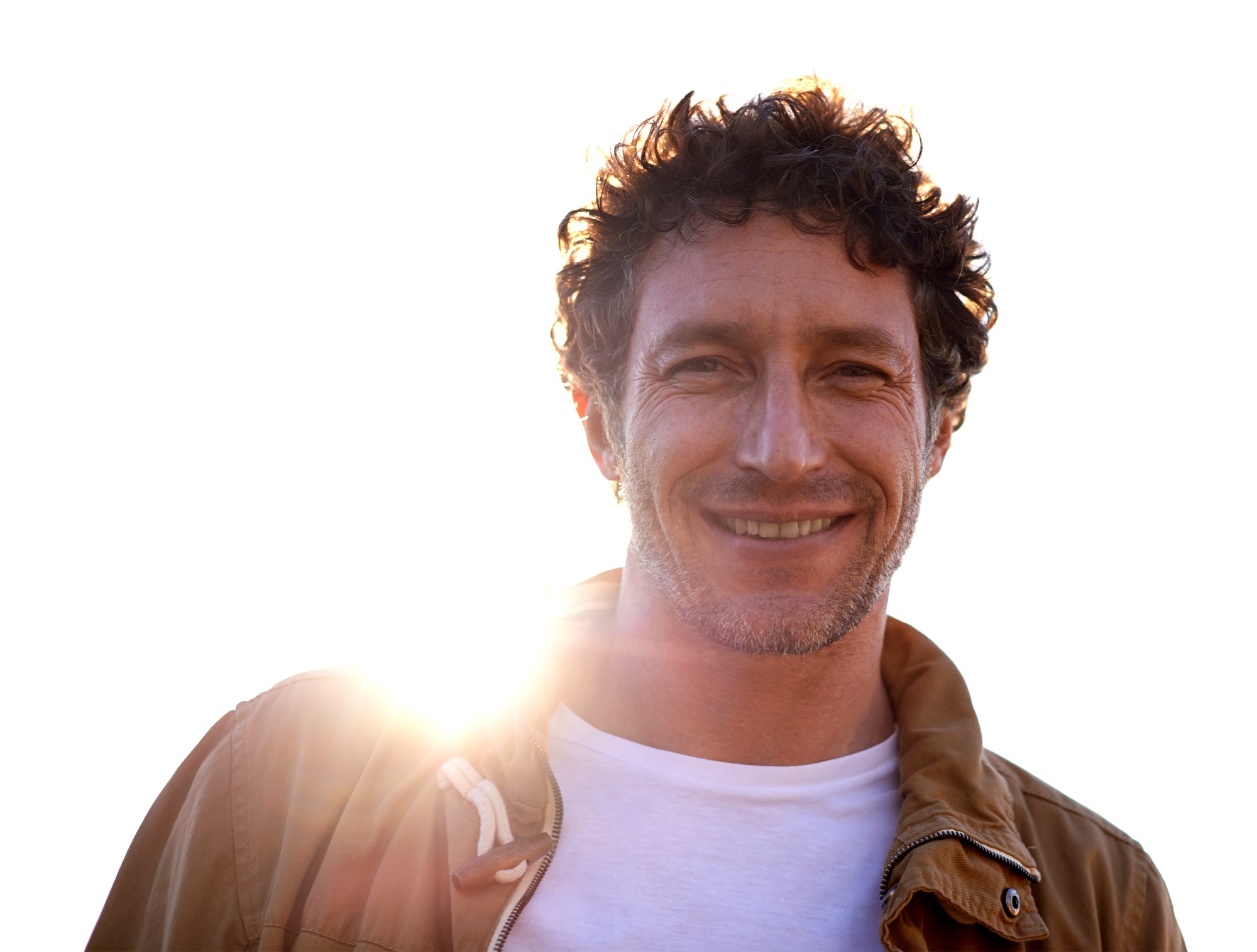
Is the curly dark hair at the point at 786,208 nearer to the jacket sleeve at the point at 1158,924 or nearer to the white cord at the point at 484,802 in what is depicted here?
the white cord at the point at 484,802

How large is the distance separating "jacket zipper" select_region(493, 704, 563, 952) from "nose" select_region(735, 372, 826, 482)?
0.89 meters

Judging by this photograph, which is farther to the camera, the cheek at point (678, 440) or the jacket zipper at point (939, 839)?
the cheek at point (678, 440)

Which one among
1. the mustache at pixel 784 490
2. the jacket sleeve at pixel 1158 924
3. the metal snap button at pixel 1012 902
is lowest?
the jacket sleeve at pixel 1158 924

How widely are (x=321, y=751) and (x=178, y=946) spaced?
52 cm

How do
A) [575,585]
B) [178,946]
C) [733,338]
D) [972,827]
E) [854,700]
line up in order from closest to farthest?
[178,946] → [972,827] → [733,338] → [854,700] → [575,585]

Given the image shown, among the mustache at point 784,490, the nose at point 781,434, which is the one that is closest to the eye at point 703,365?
the nose at point 781,434

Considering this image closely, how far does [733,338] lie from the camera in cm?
264

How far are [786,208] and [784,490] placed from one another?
83cm

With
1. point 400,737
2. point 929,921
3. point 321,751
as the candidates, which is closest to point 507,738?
point 400,737

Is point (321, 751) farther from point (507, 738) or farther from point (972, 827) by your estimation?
point (972, 827)

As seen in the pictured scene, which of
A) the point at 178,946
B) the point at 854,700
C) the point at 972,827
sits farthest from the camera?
the point at 854,700

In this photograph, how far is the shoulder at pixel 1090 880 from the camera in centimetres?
245

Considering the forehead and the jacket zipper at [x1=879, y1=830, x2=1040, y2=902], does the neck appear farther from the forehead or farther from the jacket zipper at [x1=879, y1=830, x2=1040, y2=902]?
the forehead

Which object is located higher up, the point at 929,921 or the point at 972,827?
the point at 972,827
